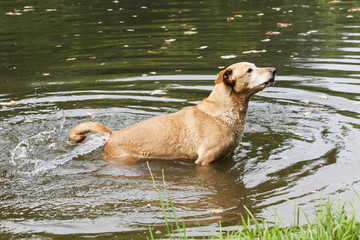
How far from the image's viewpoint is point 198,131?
26.2 feet

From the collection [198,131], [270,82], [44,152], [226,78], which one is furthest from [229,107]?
[44,152]

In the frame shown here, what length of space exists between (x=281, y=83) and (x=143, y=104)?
291 cm

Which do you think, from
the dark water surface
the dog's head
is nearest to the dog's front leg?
the dark water surface

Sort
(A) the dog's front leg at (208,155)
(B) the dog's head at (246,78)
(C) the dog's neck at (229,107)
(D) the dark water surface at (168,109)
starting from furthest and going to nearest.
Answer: (C) the dog's neck at (229,107) < (A) the dog's front leg at (208,155) < (B) the dog's head at (246,78) < (D) the dark water surface at (168,109)

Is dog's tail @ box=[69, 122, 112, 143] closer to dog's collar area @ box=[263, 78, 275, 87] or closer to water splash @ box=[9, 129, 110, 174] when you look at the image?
water splash @ box=[9, 129, 110, 174]

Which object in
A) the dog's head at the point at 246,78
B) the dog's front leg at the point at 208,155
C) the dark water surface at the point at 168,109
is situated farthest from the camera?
the dog's front leg at the point at 208,155

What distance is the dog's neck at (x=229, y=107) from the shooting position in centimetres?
804

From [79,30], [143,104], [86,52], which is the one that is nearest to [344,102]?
→ [143,104]

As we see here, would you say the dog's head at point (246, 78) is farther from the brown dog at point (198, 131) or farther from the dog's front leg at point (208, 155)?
the dog's front leg at point (208, 155)

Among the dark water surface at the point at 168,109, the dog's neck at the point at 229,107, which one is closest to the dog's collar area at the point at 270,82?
the dog's neck at the point at 229,107

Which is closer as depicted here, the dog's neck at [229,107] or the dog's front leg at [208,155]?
the dog's front leg at [208,155]

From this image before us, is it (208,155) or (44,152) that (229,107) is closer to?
(208,155)

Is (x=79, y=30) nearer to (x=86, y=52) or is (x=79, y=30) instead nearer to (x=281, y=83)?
(x=86, y=52)

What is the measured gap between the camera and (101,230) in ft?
19.7
